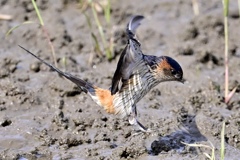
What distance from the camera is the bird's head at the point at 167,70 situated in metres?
6.10

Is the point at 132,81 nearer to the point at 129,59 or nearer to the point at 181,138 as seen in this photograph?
the point at 129,59

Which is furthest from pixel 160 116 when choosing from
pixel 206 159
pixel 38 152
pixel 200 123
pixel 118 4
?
pixel 118 4

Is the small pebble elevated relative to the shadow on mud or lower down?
elevated

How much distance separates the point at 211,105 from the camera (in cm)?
693

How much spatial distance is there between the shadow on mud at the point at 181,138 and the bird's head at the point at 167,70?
1.66 ft

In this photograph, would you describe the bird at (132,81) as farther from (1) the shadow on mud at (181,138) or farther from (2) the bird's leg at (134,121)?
(1) the shadow on mud at (181,138)

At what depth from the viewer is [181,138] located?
6250 millimetres

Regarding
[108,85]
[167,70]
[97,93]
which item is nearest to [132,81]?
[167,70]

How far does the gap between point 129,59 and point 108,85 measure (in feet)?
6.30

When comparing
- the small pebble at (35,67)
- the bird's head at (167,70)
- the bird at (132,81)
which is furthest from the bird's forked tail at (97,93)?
the small pebble at (35,67)

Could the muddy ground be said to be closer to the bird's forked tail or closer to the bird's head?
the bird's forked tail

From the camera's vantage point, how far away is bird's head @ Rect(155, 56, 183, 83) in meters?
6.10

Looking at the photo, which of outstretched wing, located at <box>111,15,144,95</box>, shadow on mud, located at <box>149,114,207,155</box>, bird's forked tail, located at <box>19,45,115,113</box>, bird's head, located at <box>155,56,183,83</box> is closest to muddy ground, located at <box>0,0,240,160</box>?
shadow on mud, located at <box>149,114,207,155</box>

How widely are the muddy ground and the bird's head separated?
1.64ft
